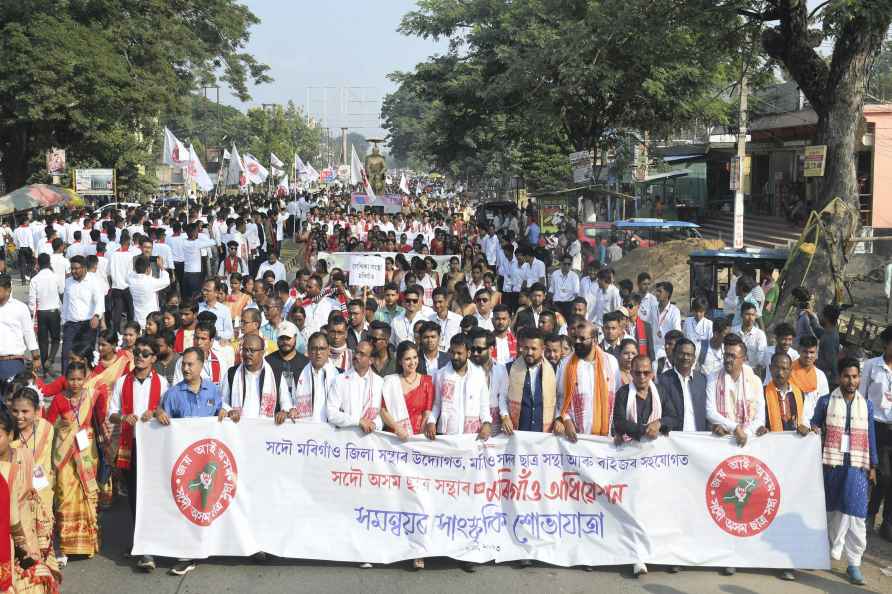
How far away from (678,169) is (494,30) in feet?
33.3

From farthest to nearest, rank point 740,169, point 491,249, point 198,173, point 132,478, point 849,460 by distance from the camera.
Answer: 1. point 198,173
2. point 740,169
3. point 491,249
4. point 132,478
5. point 849,460

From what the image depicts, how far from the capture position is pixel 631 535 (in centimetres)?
656

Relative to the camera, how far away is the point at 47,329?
12.5m

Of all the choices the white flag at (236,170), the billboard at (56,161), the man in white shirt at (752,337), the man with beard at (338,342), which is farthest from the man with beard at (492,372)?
the white flag at (236,170)

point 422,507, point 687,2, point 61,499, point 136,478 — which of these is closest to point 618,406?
point 422,507

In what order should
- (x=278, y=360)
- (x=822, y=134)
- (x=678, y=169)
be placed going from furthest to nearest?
(x=678, y=169) < (x=822, y=134) < (x=278, y=360)

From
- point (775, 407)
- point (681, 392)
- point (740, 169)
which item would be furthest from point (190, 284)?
point (775, 407)

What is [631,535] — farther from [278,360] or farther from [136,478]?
[136,478]

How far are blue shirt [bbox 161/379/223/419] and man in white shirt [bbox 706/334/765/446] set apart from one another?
138 inches

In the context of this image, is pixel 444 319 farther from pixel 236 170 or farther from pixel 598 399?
pixel 236 170

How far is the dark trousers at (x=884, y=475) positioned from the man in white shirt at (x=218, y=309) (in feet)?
20.1

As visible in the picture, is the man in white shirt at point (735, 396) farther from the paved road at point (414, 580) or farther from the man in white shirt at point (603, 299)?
the man in white shirt at point (603, 299)

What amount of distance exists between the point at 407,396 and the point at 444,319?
10.5 feet

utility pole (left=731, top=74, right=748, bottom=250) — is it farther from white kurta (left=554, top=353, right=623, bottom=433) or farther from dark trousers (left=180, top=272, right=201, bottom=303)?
white kurta (left=554, top=353, right=623, bottom=433)
